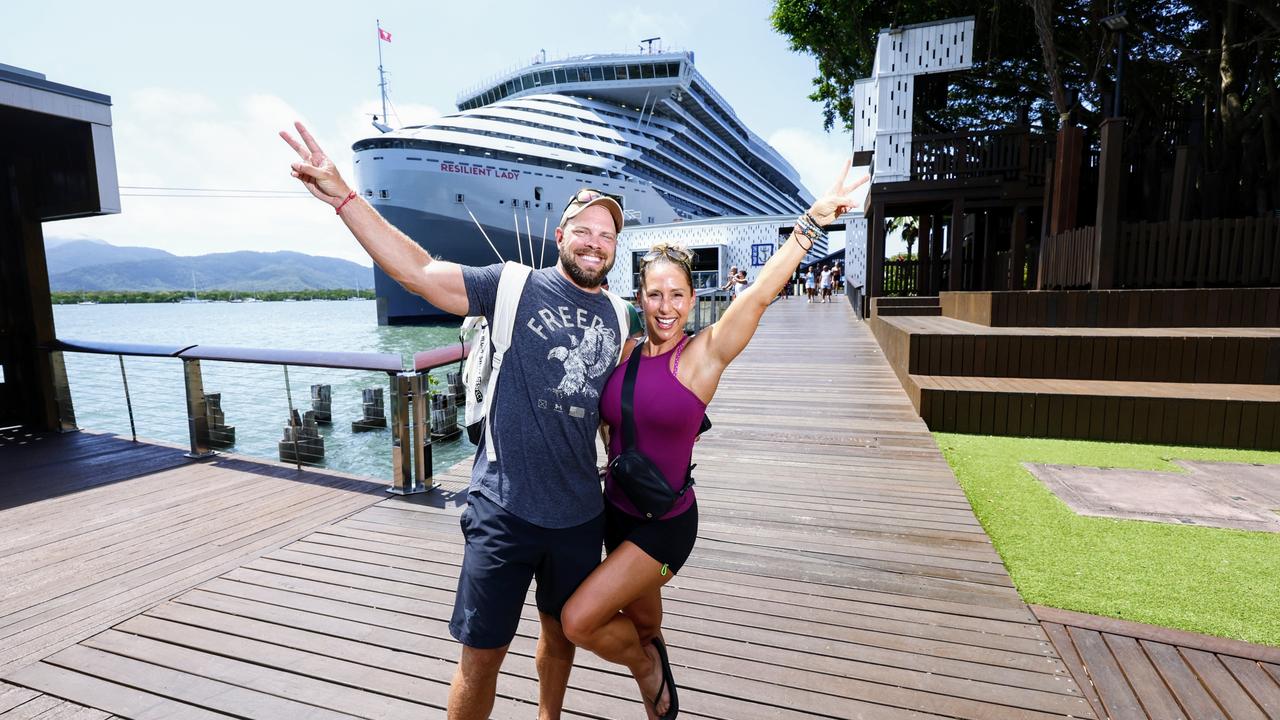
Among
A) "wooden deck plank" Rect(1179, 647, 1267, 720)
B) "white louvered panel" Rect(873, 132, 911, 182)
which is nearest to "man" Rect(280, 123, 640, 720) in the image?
"wooden deck plank" Rect(1179, 647, 1267, 720)

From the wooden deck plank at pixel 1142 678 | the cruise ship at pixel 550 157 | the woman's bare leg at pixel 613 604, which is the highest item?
the cruise ship at pixel 550 157

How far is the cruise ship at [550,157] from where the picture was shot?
35531 millimetres

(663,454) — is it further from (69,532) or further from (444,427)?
(444,427)

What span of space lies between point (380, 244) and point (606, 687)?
5.79 ft

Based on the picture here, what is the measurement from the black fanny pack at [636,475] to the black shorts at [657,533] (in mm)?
48

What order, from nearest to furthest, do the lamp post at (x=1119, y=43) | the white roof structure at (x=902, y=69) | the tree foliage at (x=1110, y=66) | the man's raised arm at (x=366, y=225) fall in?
the man's raised arm at (x=366, y=225) < the lamp post at (x=1119, y=43) < the tree foliage at (x=1110, y=66) < the white roof structure at (x=902, y=69)

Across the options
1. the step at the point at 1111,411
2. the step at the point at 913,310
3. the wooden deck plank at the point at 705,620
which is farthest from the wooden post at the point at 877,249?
the wooden deck plank at the point at 705,620

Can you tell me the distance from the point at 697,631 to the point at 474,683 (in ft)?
3.70

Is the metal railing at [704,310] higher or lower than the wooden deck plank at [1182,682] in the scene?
higher

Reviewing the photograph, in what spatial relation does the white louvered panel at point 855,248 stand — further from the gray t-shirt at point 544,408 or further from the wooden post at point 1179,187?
the gray t-shirt at point 544,408

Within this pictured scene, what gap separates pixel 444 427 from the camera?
41.4 feet

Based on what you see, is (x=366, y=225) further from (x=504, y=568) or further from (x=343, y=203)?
(x=504, y=568)

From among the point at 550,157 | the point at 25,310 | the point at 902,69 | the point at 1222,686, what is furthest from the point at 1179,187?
the point at 550,157

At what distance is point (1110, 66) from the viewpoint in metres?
14.0
